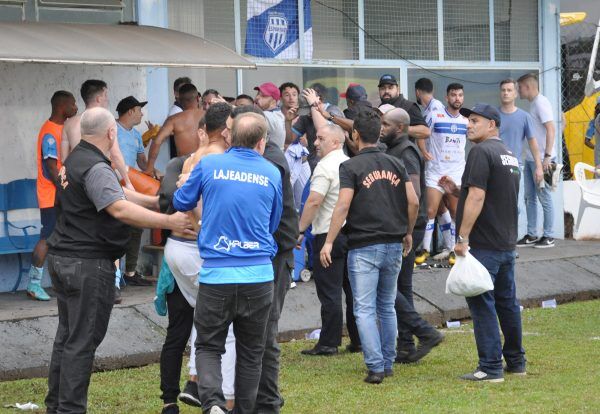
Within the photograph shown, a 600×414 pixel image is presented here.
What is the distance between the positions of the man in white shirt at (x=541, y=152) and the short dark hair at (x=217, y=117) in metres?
7.93

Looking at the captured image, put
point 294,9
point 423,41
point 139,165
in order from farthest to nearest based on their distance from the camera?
point 423,41 → point 294,9 → point 139,165

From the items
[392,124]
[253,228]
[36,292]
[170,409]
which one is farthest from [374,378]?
[36,292]

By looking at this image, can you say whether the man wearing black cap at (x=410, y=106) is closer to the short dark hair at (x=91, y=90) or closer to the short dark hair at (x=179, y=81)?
the short dark hair at (x=179, y=81)

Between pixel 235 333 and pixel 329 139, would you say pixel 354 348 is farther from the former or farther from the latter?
pixel 235 333

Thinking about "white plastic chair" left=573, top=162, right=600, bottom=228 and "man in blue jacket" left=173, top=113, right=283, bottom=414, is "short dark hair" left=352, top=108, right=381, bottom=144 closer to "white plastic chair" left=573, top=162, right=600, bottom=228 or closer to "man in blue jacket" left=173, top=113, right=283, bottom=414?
"man in blue jacket" left=173, top=113, right=283, bottom=414

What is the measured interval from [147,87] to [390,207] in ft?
14.7

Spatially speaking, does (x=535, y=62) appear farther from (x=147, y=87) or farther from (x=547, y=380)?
(x=547, y=380)

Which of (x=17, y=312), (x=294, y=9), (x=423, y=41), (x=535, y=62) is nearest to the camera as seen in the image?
(x=17, y=312)

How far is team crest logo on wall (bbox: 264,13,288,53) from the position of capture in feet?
43.6

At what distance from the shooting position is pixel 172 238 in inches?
287

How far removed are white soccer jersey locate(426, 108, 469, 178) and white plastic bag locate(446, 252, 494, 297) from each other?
5096 millimetres

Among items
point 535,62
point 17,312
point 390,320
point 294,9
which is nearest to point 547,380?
point 390,320

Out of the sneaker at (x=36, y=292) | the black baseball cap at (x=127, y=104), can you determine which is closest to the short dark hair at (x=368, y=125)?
the black baseball cap at (x=127, y=104)

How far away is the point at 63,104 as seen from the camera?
10.6 m
